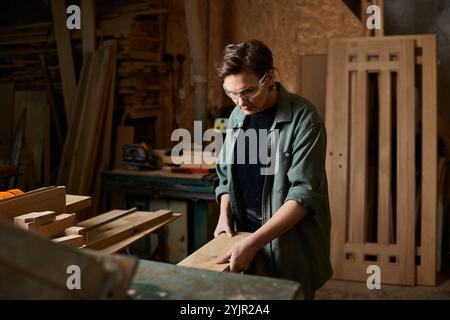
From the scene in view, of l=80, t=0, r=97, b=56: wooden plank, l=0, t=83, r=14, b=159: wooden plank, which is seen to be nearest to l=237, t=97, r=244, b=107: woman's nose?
l=80, t=0, r=97, b=56: wooden plank

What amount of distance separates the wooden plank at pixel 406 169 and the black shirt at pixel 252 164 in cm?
218

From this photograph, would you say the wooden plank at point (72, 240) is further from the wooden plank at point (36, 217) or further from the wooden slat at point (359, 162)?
the wooden slat at point (359, 162)

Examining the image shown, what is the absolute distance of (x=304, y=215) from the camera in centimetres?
195

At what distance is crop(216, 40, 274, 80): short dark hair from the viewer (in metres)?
1.95

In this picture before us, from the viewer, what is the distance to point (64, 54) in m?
5.38

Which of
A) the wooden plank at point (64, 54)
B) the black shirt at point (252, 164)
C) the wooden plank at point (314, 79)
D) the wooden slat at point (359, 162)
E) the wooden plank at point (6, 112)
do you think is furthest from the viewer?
the wooden plank at point (6, 112)

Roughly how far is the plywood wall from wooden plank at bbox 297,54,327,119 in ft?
1.19

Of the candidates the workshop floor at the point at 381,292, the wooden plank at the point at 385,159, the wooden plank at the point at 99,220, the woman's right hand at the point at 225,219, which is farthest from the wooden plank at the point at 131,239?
the wooden plank at the point at 385,159

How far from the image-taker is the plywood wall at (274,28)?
15.6 ft

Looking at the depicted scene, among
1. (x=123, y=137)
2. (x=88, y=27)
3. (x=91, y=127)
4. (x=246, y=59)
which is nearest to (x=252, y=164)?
(x=246, y=59)

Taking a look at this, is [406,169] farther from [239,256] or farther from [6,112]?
[6,112]

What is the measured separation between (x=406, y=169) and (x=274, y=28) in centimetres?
200

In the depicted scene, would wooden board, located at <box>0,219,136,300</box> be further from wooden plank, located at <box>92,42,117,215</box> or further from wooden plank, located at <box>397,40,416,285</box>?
wooden plank, located at <box>92,42,117,215</box>
